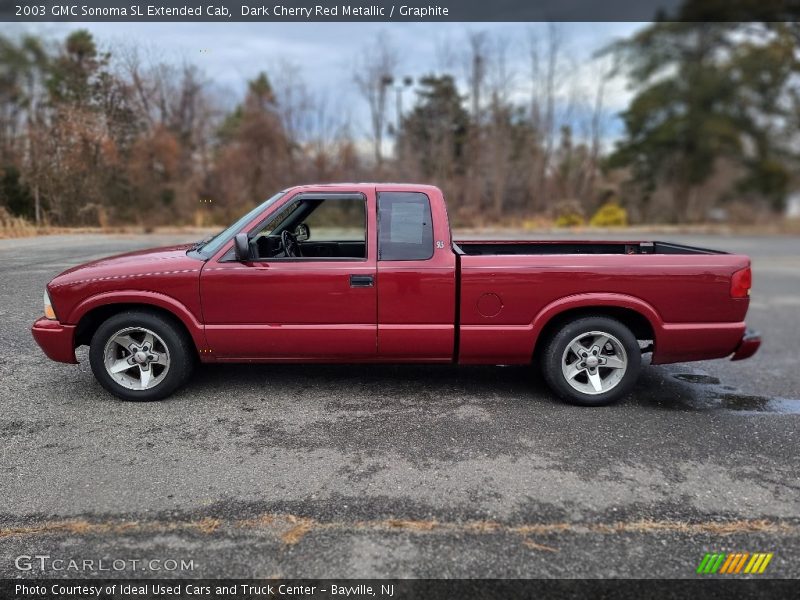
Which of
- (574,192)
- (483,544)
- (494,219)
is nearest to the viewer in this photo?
(483,544)

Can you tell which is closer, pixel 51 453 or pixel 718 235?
pixel 51 453

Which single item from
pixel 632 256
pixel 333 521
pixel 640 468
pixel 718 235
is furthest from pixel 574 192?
pixel 333 521

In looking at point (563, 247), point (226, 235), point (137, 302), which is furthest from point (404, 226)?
point (137, 302)

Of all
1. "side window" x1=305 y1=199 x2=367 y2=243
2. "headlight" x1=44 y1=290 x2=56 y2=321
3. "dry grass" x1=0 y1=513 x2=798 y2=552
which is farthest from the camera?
"side window" x1=305 y1=199 x2=367 y2=243

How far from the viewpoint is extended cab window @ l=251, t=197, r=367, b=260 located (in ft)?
14.0

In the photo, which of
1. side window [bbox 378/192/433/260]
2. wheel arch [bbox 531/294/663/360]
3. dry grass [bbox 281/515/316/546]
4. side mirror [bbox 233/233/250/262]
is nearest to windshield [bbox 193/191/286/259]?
side mirror [bbox 233/233/250/262]

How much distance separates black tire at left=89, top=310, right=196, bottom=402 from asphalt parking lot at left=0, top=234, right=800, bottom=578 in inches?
4.7

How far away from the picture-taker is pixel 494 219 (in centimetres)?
1412

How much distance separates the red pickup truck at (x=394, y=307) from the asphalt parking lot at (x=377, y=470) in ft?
1.31

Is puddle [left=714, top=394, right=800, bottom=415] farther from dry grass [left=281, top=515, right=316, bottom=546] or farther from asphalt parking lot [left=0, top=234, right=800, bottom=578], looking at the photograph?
dry grass [left=281, top=515, right=316, bottom=546]

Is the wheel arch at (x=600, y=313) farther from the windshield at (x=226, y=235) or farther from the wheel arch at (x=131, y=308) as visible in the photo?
the wheel arch at (x=131, y=308)

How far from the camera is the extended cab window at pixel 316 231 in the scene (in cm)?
425

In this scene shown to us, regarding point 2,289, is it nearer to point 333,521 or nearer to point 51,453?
point 51,453

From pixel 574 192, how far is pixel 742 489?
17988 millimetres
